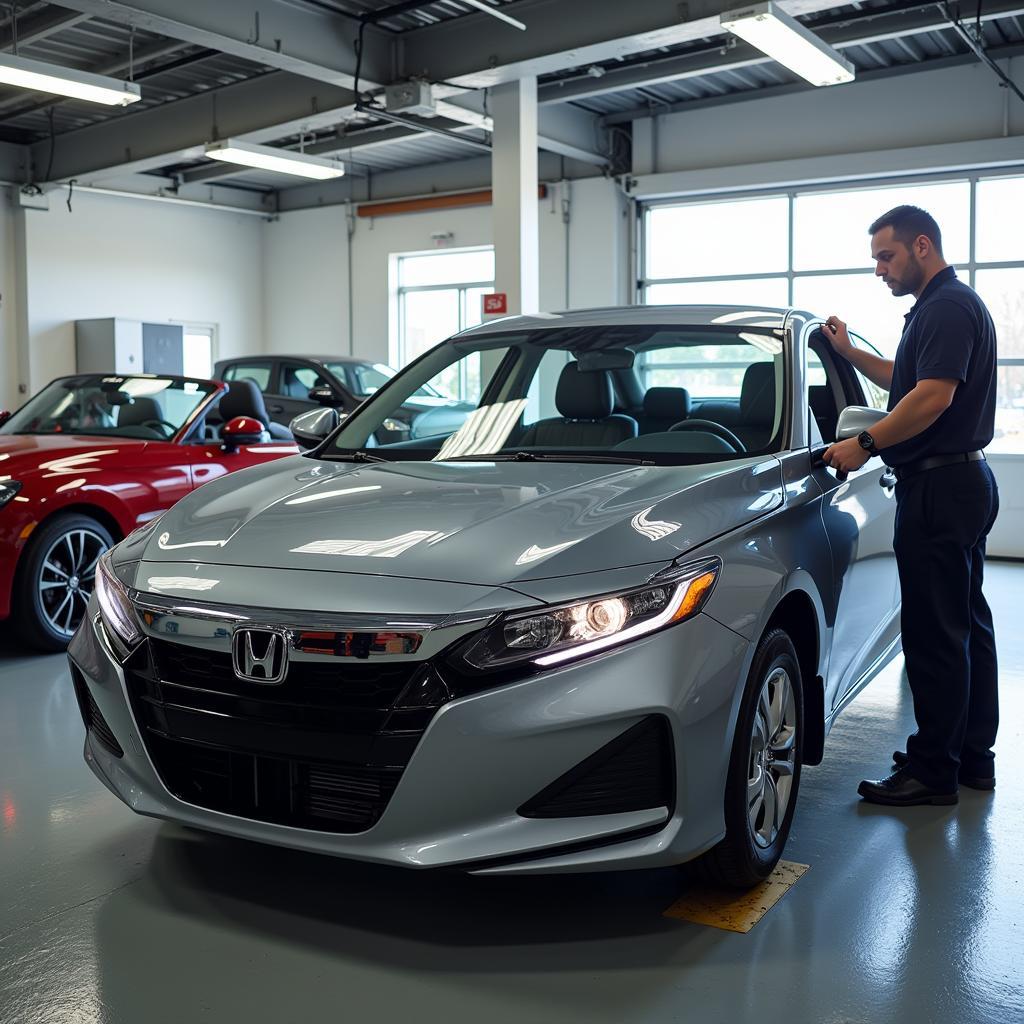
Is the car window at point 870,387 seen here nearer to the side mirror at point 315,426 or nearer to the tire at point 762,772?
the tire at point 762,772

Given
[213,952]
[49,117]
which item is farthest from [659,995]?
[49,117]

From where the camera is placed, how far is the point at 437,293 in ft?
48.3

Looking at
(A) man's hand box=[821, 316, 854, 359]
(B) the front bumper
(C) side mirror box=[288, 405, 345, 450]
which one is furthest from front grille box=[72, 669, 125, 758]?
(A) man's hand box=[821, 316, 854, 359]

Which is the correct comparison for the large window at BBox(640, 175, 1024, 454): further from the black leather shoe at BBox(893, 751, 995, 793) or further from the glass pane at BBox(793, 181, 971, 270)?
the black leather shoe at BBox(893, 751, 995, 793)

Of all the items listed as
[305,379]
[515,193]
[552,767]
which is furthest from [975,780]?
[305,379]

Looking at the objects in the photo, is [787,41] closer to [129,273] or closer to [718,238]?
[718,238]

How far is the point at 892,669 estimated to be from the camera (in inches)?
190

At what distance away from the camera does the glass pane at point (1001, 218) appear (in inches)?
→ 385

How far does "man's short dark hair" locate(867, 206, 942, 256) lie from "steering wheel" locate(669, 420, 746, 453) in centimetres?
77

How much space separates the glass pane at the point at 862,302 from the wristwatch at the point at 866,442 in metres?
8.28

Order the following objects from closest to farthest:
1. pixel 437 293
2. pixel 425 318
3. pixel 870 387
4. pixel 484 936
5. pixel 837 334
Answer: pixel 484 936 < pixel 837 334 < pixel 870 387 < pixel 437 293 < pixel 425 318

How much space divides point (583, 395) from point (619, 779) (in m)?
1.41

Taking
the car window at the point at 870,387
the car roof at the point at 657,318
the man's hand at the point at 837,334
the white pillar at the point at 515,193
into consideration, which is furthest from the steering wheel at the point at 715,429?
the white pillar at the point at 515,193

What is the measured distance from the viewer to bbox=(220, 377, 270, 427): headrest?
20.0ft
